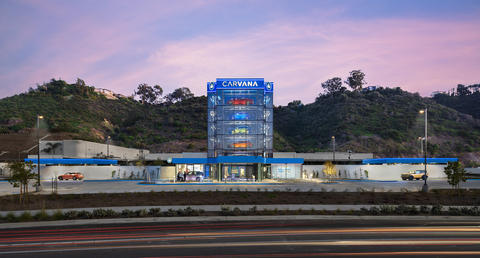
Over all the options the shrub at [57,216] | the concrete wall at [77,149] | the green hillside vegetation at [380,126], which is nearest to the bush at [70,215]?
the shrub at [57,216]

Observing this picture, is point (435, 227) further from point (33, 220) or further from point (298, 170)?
point (298, 170)

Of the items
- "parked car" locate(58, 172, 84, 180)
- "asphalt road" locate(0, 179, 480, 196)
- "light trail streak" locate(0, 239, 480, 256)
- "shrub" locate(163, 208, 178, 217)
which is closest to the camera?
"light trail streak" locate(0, 239, 480, 256)

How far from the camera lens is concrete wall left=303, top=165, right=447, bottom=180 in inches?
2162

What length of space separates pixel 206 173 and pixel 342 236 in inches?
1611

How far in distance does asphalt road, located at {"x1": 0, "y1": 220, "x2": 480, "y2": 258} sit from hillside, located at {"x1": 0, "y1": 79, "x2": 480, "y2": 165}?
256ft

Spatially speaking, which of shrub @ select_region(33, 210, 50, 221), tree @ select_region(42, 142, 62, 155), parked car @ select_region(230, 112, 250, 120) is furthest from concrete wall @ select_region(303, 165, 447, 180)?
tree @ select_region(42, 142, 62, 155)

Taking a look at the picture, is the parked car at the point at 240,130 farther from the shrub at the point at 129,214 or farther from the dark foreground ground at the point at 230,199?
the shrub at the point at 129,214

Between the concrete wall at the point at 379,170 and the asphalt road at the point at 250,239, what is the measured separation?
1563 inches

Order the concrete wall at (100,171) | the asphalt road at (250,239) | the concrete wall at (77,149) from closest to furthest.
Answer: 1. the asphalt road at (250,239)
2. the concrete wall at (100,171)
3. the concrete wall at (77,149)

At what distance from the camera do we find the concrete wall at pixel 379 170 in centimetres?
5491

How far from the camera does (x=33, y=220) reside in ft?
57.0

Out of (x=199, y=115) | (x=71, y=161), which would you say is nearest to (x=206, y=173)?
(x=71, y=161)

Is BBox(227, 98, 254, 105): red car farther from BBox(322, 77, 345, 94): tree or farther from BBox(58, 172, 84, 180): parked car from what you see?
BBox(322, 77, 345, 94): tree

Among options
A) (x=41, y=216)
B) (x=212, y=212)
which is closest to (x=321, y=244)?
(x=212, y=212)
